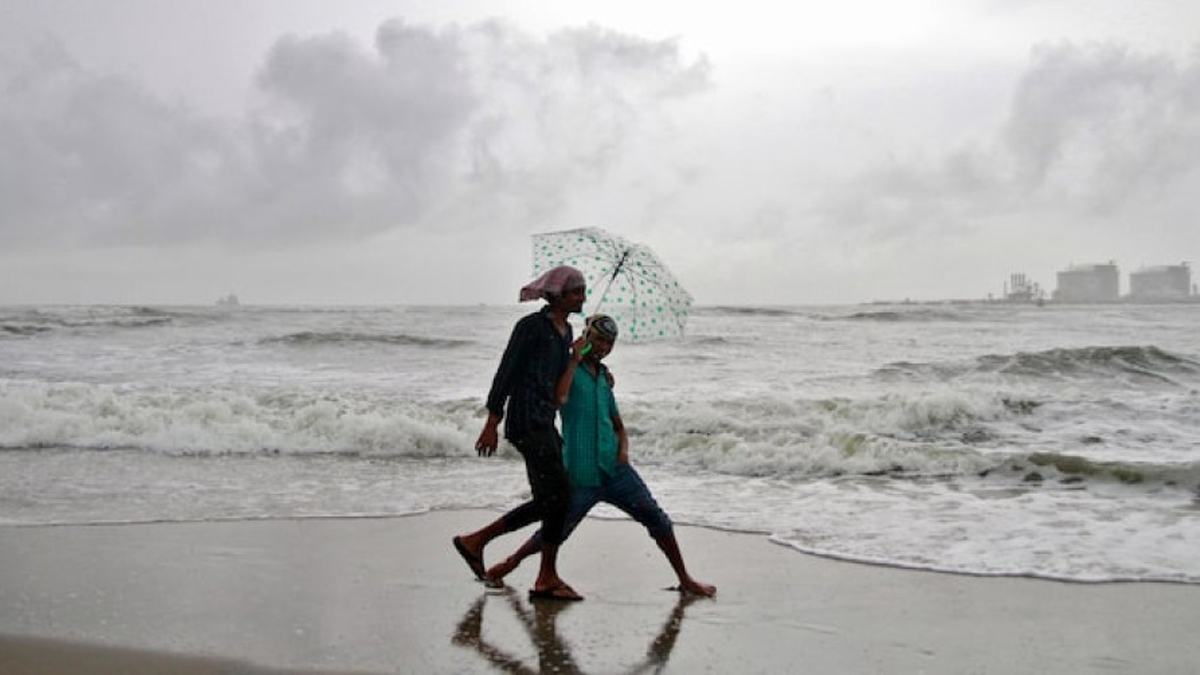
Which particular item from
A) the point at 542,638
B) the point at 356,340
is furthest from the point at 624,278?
the point at 356,340

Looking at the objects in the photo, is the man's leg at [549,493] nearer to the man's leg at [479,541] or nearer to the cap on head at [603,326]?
the man's leg at [479,541]

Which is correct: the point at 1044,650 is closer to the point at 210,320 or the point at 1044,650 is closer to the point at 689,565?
the point at 689,565

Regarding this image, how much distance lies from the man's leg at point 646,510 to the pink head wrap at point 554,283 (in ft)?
3.27

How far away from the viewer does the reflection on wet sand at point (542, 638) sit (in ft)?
13.9

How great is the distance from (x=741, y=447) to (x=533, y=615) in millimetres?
5823

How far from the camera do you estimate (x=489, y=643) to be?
4.52 metres

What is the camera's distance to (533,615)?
16.3 feet

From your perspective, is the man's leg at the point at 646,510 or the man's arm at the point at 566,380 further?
the man's leg at the point at 646,510

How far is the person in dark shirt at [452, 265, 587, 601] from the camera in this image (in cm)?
493

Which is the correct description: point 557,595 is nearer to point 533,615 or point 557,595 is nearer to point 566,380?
point 533,615

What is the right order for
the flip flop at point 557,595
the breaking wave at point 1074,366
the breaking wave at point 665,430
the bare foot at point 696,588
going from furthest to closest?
the breaking wave at point 1074,366 → the breaking wave at point 665,430 → the bare foot at point 696,588 → the flip flop at point 557,595

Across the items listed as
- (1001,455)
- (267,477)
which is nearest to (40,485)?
(267,477)

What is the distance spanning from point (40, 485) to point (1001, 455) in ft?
29.2

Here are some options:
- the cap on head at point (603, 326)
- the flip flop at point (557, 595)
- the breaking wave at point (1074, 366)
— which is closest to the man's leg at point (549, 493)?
the flip flop at point (557, 595)
